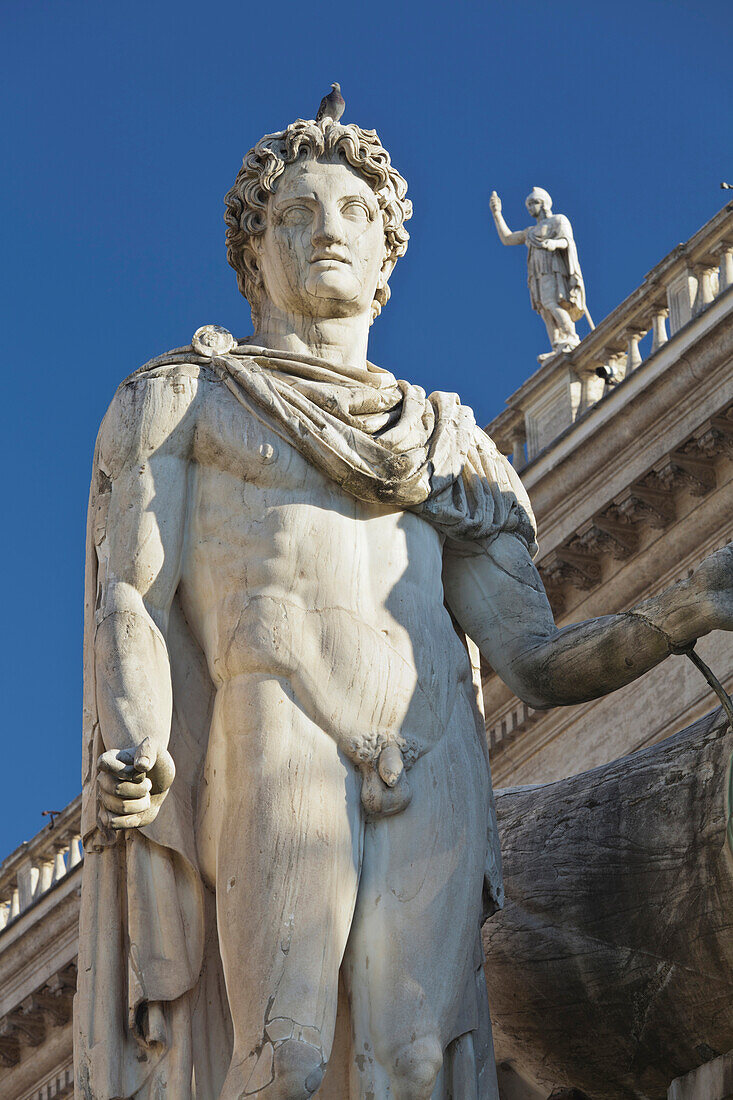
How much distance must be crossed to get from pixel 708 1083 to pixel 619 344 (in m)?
13.8

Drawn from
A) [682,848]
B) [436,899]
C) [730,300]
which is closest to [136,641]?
[436,899]

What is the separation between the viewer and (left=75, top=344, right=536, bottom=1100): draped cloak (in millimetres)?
6043

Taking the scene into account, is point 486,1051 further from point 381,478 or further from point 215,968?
point 381,478

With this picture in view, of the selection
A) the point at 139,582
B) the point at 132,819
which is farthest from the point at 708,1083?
the point at 139,582

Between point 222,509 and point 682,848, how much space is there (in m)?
1.54

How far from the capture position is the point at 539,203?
2356 centimetres

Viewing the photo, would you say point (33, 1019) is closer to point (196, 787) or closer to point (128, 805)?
point (196, 787)

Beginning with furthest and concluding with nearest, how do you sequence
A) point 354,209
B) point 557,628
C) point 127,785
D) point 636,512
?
point 636,512 < point 354,209 < point 557,628 < point 127,785

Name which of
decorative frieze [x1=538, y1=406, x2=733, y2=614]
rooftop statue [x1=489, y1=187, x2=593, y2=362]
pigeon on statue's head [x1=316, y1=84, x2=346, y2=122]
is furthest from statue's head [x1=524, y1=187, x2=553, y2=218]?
pigeon on statue's head [x1=316, y1=84, x2=346, y2=122]

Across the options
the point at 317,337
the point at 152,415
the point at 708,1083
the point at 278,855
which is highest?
the point at 317,337

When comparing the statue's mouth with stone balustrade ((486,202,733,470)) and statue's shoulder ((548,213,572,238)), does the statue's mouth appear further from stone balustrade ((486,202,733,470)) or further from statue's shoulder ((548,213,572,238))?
statue's shoulder ((548,213,572,238))

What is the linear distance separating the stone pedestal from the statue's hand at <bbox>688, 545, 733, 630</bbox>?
4.10 ft

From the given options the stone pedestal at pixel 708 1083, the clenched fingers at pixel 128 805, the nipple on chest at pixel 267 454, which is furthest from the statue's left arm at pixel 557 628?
the clenched fingers at pixel 128 805

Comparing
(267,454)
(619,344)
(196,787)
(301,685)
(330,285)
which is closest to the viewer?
(301,685)
